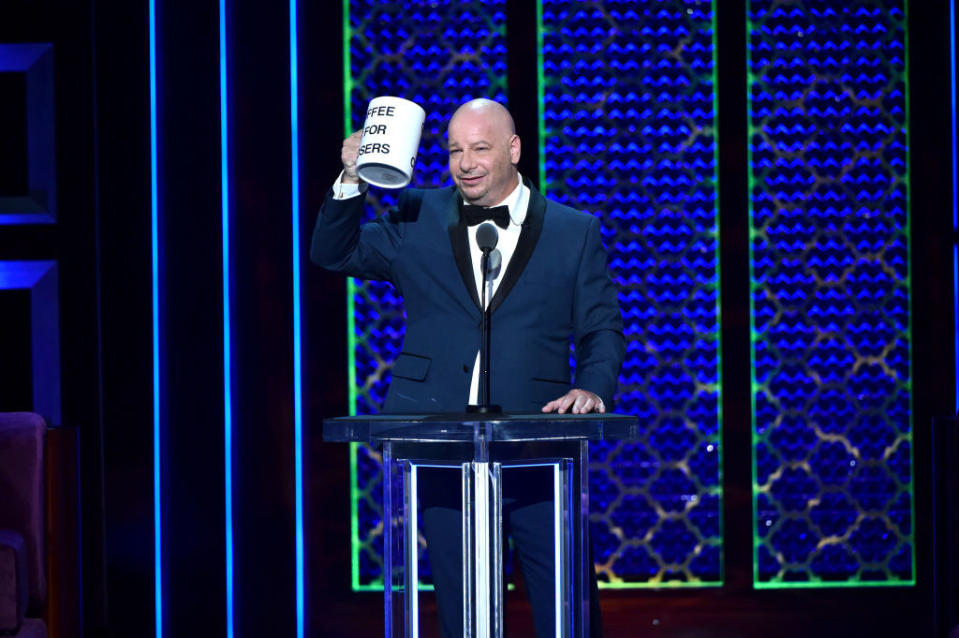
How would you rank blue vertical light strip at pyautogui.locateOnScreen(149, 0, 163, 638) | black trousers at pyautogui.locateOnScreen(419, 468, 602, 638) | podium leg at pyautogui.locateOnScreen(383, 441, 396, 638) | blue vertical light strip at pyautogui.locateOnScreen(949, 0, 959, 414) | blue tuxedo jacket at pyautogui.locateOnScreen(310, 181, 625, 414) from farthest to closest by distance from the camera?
blue vertical light strip at pyautogui.locateOnScreen(949, 0, 959, 414) < blue vertical light strip at pyautogui.locateOnScreen(149, 0, 163, 638) < blue tuxedo jacket at pyautogui.locateOnScreen(310, 181, 625, 414) < black trousers at pyautogui.locateOnScreen(419, 468, 602, 638) < podium leg at pyautogui.locateOnScreen(383, 441, 396, 638)

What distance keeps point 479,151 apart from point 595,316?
0.41 meters

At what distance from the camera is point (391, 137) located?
201cm

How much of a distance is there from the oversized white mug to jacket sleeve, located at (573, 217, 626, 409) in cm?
48

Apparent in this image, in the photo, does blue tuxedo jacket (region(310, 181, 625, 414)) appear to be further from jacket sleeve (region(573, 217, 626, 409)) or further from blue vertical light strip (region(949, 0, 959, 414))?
blue vertical light strip (region(949, 0, 959, 414))

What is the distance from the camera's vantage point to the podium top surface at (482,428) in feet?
5.72

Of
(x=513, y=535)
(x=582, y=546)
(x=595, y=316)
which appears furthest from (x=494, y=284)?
(x=582, y=546)

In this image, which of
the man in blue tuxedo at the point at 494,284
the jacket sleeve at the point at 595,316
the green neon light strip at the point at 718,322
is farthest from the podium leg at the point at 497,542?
the green neon light strip at the point at 718,322

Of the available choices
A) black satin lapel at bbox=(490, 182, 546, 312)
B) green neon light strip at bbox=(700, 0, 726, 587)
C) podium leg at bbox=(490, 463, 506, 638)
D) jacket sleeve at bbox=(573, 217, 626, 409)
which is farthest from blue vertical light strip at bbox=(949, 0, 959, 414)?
podium leg at bbox=(490, 463, 506, 638)

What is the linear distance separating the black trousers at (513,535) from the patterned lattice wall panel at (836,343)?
167 cm

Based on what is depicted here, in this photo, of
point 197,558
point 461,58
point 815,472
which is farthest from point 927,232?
point 197,558

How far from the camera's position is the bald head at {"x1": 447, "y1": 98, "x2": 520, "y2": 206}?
2.25m

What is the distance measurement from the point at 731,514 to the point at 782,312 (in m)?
0.67

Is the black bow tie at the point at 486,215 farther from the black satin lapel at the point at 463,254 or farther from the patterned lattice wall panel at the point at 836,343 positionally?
the patterned lattice wall panel at the point at 836,343

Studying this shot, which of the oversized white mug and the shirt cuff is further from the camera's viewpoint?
the shirt cuff
